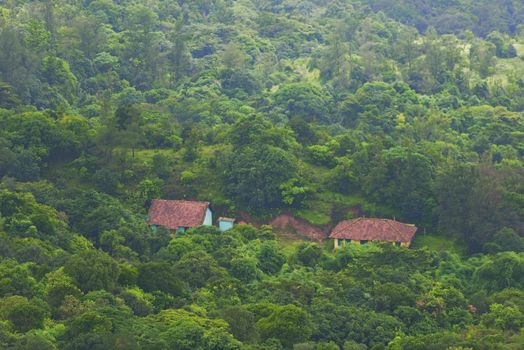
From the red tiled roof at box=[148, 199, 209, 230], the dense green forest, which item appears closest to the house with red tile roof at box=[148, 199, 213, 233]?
the red tiled roof at box=[148, 199, 209, 230]

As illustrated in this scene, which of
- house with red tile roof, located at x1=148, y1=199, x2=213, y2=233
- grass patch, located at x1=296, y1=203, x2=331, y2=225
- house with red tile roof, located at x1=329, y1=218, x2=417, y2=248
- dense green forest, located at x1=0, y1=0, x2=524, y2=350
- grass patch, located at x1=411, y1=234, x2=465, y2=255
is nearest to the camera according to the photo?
dense green forest, located at x1=0, y1=0, x2=524, y2=350

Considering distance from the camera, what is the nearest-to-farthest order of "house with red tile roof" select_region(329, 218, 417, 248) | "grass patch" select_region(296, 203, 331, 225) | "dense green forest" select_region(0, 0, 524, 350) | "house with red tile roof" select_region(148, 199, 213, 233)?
"dense green forest" select_region(0, 0, 524, 350) < "house with red tile roof" select_region(329, 218, 417, 248) < "house with red tile roof" select_region(148, 199, 213, 233) < "grass patch" select_region(296, 203, 331, 225)

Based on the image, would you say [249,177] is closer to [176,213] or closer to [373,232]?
[176,213]

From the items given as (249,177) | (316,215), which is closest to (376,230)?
(316,215)

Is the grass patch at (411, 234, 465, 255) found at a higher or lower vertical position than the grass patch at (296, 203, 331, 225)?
lower

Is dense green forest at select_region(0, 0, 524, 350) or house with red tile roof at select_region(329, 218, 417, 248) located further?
house with red tile roof at select_region(329, 218, 417, 248)

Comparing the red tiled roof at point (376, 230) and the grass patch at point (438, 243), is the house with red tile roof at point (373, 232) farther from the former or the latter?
the grass patch at point (438, 243)

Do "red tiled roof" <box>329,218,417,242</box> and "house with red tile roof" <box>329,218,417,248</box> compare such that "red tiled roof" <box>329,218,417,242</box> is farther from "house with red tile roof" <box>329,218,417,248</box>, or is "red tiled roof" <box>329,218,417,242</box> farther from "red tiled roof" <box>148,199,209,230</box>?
"red tiled roof" <box>148,199,209,230</box>
